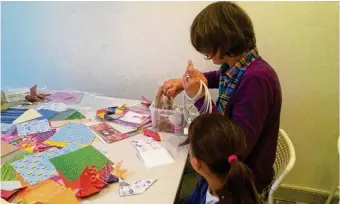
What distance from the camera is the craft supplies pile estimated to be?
97 centimetres

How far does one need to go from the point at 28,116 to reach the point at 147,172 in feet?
2.36

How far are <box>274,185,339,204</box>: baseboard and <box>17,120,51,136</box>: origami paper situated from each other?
147 centimetres

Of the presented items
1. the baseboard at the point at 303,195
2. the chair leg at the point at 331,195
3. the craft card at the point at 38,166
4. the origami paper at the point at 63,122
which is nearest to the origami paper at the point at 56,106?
the origami paper at the point at 63,122

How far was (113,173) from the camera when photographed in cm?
106

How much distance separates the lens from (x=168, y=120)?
4.55 ft

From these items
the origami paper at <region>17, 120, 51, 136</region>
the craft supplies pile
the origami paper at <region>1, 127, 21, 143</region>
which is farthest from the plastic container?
the origami paper at <region>1, 127, 21, 143</region>

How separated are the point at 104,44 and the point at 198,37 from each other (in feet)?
2.99

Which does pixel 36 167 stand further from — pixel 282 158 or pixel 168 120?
pixel 282 158

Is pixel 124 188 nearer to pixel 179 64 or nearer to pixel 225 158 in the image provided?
pixel 225 158

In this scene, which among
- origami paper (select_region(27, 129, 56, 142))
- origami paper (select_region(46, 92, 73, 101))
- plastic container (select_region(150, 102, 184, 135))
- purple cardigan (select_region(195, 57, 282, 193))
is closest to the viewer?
purple cardigan (select_region(195, 57, 282, 193))

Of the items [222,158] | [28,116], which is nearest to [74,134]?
[28,116]

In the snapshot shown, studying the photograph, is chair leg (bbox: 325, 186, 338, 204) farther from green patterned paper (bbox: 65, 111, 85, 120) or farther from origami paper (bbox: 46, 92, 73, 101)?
origami paper (bbox: 46, 92, 73, 101)

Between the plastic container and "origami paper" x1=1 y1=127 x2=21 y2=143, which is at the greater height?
the plastic container

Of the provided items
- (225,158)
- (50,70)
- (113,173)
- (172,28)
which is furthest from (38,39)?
(225,158)
